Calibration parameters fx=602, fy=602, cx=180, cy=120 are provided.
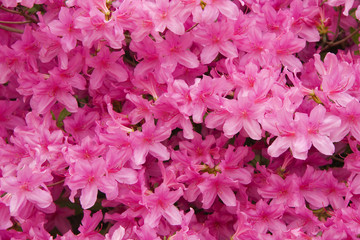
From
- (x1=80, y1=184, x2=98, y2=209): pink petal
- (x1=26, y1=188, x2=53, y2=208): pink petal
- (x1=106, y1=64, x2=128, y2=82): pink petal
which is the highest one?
(x1=106, y1=64, x2=128, y2=82): pink petal

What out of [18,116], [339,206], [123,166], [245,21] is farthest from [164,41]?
[339,206]

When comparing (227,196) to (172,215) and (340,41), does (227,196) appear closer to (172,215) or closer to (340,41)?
(172,215)

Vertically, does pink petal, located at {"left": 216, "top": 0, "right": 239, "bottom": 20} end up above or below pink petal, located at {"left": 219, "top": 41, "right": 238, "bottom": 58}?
above

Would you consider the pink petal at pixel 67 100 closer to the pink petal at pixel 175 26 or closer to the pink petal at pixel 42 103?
the pink petal at pixel 42 103

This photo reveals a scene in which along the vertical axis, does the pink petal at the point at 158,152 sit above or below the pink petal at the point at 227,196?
above

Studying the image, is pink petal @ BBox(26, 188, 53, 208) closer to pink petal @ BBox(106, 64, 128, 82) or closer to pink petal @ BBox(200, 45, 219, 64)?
pink petal @ BBox(106, 64, 128, 82)

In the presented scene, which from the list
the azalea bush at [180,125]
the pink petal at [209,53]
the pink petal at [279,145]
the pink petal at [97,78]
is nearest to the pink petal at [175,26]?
the azalea bush at [180,125]

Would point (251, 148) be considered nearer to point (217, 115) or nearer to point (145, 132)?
point (217, 115)

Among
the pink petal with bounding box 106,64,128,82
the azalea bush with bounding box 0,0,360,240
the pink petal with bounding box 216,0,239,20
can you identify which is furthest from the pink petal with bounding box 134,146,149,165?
the pink petal with bounding box 216,0,239,20
